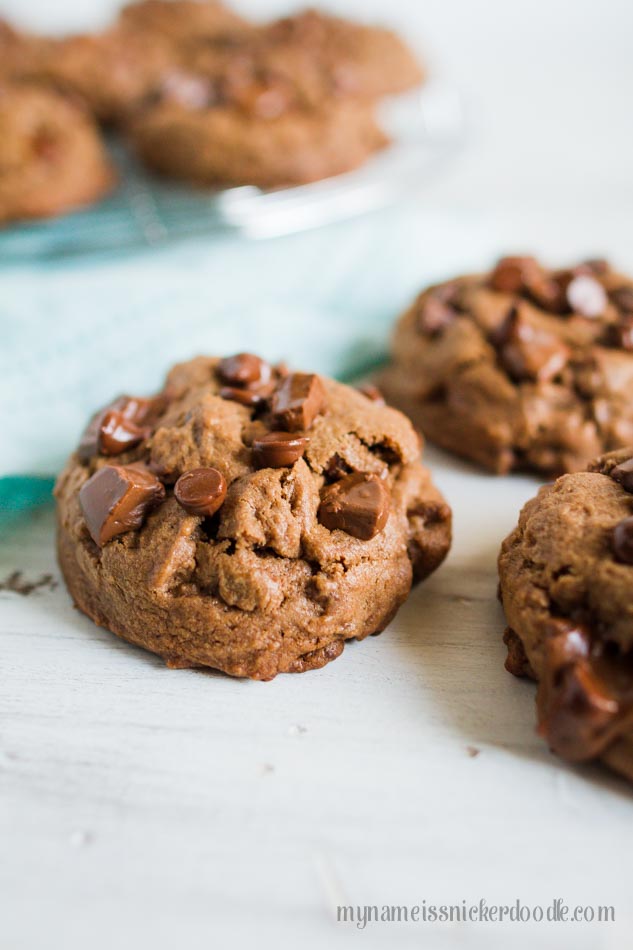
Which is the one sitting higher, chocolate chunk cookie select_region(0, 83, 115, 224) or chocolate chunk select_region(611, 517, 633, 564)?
chocolate chunk cookie select_region(0, 83, 115, 224)

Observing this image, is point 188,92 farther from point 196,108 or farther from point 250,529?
point 250,529

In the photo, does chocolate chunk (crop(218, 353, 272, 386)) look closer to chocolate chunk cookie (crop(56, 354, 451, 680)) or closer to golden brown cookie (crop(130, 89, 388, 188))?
chocolate chunk cookie (crop(56, 354, 451, 680))

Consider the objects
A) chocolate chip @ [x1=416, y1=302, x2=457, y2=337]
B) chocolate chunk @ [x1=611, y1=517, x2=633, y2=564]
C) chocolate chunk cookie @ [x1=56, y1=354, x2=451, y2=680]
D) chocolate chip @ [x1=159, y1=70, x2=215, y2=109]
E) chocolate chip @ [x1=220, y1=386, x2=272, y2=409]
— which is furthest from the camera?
chocolate chip @ [x1=159, y1=70, x2=215, y2=109]

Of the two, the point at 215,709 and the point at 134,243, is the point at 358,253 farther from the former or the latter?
the point at 215,709

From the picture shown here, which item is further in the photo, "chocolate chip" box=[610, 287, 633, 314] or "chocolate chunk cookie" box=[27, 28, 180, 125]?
"chocolate chunk cookie" box=[27, 28, 180, 125]

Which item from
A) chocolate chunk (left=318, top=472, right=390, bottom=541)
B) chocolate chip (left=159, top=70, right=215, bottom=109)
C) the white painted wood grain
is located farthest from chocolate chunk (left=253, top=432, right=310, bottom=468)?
chocolate chip (left=159, top=70, right=215, bottom=109)

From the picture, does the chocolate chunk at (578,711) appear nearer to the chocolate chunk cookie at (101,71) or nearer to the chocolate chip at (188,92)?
the chocolate chip at (188,92)

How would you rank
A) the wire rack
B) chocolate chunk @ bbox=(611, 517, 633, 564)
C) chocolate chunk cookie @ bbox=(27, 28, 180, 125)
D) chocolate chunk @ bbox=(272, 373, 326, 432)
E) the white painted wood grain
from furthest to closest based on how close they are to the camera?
chocolate chunk cookie @ bbox=(27, 28, 180, 125)
the wire rack
chocolate chunk @ bbox=(272, 373, 326, 432)
chocolate chunk @ bbox=(611, 517, 633, 564)
the white painted wood grain

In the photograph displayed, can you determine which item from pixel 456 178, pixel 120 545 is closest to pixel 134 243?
pixel 120 545

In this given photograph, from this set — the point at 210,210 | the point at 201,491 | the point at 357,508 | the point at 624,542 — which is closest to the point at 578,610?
the point at 624,542
